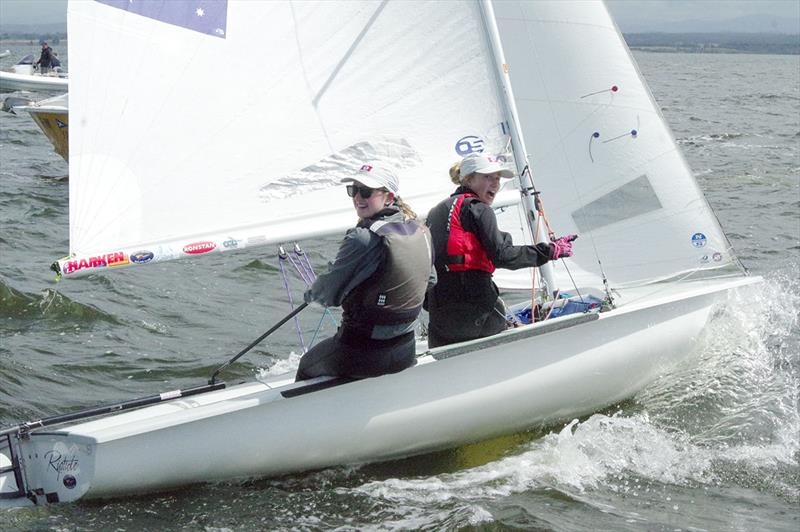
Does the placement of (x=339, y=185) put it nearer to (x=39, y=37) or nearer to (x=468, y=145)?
(x=468, y=145)

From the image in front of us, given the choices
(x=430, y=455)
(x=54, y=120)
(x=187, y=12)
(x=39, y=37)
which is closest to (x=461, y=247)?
(x=430, y=455)

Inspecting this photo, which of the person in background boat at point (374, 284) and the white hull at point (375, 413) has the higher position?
the person in background boat at point (374, 284)

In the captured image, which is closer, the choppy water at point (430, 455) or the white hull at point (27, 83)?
the choppy water at point (430, 455)

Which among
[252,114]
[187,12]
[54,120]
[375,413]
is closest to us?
[375,413]

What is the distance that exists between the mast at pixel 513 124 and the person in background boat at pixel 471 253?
540 millimetres

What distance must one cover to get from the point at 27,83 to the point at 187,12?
56.0 feet

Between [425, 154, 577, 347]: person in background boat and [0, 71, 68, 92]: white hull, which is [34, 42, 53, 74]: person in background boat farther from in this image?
[425, 154, 577, 347]: person in background boat

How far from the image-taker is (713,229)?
5465 mm

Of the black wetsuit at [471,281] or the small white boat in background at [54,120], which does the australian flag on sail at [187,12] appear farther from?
the small white boat in background at [54,120]

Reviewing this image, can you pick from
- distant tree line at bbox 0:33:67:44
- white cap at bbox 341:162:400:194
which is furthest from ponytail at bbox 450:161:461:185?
distant tree line at bbox 0:33:67:44

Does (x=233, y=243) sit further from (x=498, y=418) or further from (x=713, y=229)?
(x=713, y=229)

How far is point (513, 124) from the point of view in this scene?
5082 mm

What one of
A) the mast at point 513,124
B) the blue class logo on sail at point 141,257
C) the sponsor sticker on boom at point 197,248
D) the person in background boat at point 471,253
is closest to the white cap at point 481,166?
the person in background boat at point 471,253

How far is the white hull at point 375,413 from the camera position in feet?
13.6
